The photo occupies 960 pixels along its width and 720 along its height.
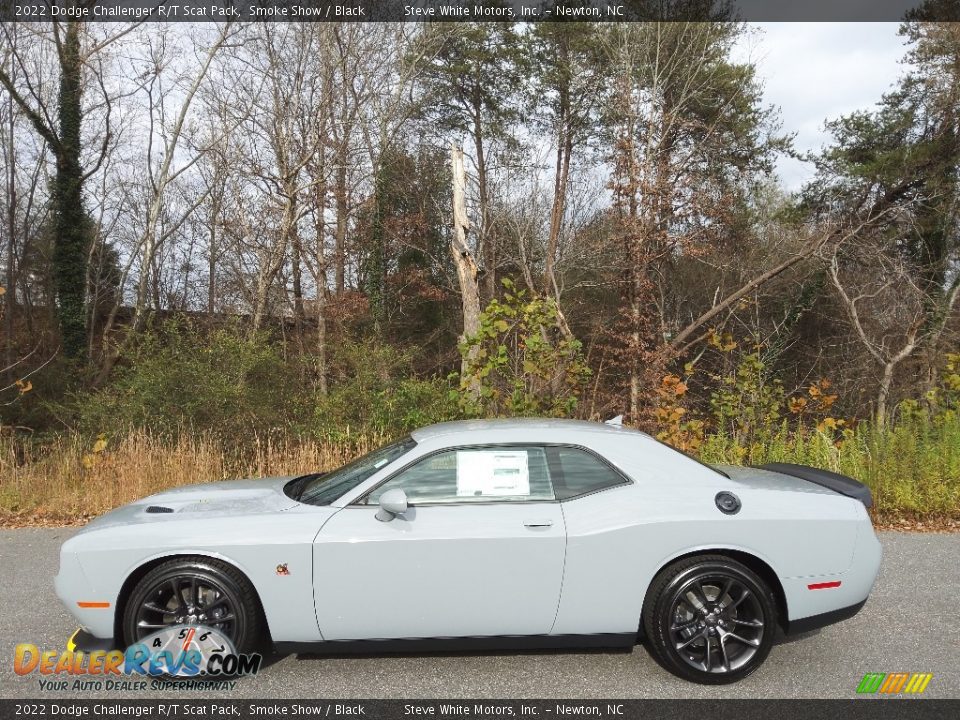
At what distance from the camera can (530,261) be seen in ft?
82.7

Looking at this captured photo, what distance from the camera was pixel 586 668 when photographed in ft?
12.7

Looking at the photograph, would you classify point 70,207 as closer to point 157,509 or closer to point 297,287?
point 297,287

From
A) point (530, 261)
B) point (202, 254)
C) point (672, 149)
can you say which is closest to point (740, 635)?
point (672, 149)

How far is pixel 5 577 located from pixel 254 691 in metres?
3.25

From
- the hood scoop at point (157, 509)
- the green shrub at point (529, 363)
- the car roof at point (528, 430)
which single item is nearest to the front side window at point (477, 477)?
the car roof at point (528, 430)

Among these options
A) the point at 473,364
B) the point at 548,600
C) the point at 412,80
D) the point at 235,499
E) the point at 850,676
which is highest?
the point at 412,80

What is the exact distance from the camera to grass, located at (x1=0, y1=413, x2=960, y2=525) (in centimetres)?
776

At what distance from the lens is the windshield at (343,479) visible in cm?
399

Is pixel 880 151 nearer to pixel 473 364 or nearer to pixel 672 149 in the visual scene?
pixel 672 149

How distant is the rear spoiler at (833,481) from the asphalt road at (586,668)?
87 centimetres

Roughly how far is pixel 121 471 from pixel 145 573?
538cm

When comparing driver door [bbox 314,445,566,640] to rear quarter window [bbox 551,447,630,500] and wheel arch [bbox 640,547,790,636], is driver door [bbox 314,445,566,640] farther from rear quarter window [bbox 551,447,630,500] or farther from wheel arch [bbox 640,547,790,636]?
wheel arch [bbox 640,547,790,636]

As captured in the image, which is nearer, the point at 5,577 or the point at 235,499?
the point at 235,499

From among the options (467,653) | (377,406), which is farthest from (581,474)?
(377,406)
